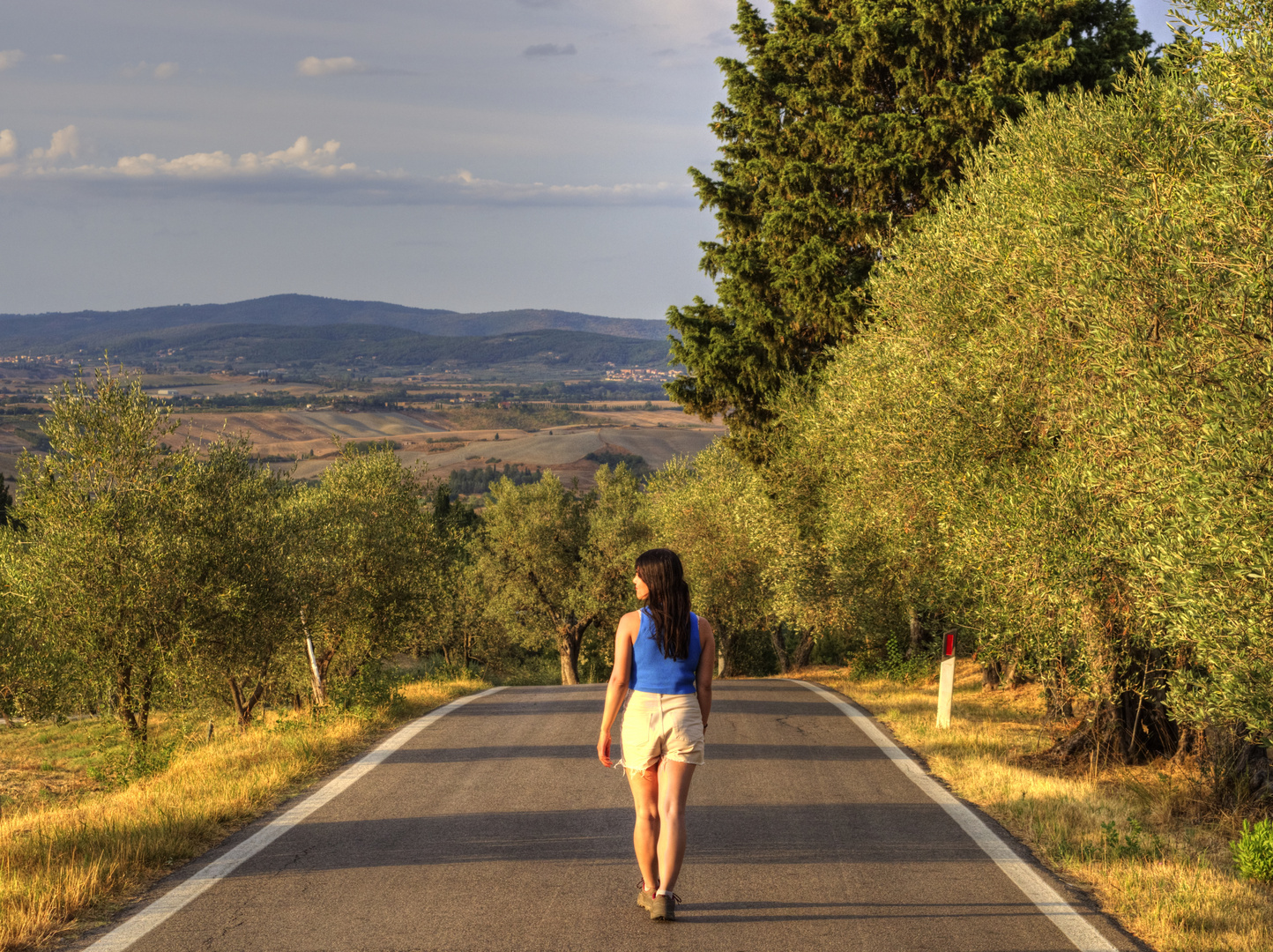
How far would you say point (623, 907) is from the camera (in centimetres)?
563

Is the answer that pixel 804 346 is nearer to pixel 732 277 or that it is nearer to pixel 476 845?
pixel 732 277

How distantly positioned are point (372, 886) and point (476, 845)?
1.08 metres

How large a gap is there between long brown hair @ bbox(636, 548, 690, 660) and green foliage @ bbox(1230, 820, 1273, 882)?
465 centimetres

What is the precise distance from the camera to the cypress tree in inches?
814

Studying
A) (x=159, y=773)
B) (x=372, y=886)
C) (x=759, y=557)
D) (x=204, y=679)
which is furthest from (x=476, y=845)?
A: (x=759, y=557)

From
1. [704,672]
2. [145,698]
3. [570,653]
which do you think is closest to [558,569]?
[570,653]

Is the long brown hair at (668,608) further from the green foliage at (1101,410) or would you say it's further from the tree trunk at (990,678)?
the tree trunk at (990,678)

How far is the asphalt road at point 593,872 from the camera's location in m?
5.18

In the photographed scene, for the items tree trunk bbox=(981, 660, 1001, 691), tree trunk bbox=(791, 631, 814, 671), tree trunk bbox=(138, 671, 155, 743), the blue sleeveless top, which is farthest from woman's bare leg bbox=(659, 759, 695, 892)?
tree trunk bbox=(791, 631, 814, 671)

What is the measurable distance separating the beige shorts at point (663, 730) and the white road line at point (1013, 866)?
218 centimetres

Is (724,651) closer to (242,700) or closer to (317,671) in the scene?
(317,671)

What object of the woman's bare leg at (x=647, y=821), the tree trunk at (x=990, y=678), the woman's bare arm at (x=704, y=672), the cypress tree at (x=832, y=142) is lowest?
the tree trunk at (x=990, y=678)

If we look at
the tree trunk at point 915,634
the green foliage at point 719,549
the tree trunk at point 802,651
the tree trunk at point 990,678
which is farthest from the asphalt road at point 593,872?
the tree trunk at point 802,651

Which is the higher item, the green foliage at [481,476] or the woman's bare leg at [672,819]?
the woman's bare leg at [672,819]
